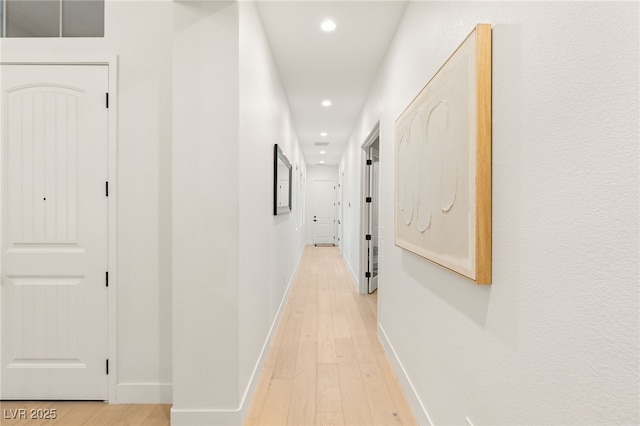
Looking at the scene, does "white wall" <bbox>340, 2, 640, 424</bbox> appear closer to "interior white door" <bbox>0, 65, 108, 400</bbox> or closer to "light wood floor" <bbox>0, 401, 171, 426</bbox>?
"light wood floor" <bbox>0, 401, 171, 426</bbox>

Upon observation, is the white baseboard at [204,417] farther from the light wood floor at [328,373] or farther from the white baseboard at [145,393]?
the white baseboard at [145,393]

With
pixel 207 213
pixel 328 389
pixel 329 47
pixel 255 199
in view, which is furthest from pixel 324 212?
pixel 207 213

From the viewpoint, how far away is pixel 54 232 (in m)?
2.08

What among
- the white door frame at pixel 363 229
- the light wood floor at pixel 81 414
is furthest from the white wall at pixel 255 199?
the white door frame at pixel 363 229

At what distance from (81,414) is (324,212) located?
9222mm

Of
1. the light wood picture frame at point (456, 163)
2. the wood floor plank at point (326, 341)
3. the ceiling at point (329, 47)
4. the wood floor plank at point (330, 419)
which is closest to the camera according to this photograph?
the light wood picture frame at point (456, 163)

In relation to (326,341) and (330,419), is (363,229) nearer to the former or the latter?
(326,341)

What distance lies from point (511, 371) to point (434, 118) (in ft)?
3.60

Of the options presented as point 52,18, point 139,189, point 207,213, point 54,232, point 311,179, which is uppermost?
point 52,18

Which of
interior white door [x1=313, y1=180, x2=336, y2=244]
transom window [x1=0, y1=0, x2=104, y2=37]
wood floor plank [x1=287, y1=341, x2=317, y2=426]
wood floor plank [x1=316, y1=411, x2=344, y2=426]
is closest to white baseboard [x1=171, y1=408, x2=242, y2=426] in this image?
wood floor plank [x1=287, y1=341, x2=317, y2=426]

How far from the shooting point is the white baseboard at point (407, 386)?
1.80 meters

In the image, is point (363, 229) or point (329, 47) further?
point (363, 229)

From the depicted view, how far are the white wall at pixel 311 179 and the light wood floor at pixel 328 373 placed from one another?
6.60 metres

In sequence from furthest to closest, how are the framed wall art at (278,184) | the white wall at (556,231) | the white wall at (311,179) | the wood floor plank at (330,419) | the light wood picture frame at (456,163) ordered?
the white wall at (311,179)
the framed wall art at (278,184)
the wood floor plank at (330,419)
the light wood picture frame at (456,163)
the white wall at (556,231)
